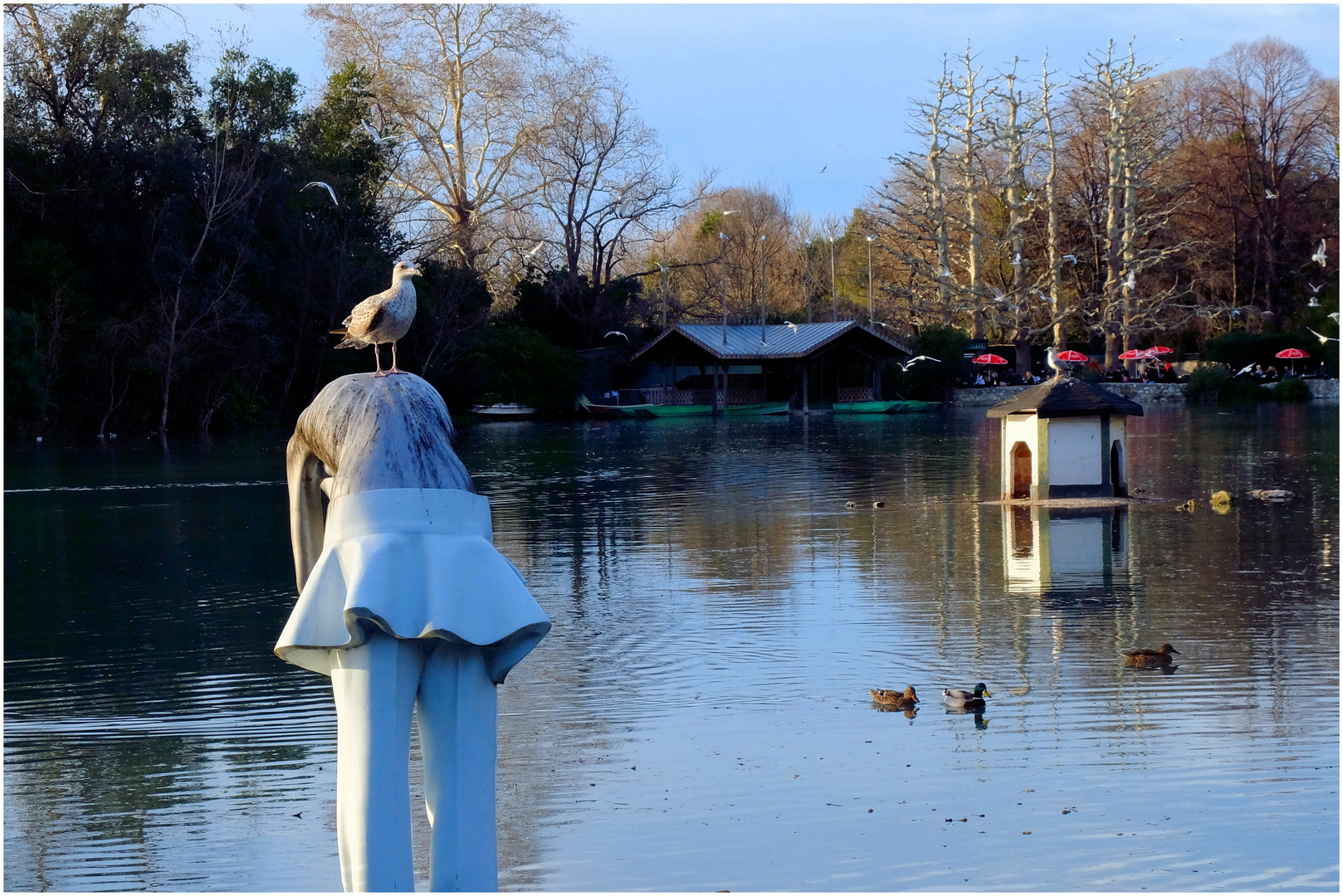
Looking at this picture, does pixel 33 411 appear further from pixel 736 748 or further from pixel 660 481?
pixel 736 748

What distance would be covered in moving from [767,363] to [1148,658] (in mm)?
47656

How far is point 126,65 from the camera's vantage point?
139 feet

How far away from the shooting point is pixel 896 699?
8.05 meters

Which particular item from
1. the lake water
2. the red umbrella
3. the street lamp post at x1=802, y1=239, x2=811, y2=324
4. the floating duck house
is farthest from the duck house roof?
the street lamp post at x1=802, y1=239, x2=811, y2=324

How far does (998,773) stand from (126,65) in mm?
41039

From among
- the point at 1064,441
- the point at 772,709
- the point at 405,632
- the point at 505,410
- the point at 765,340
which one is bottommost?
the point at 772,709

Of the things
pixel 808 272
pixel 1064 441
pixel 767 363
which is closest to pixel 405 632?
pixel 1064 441

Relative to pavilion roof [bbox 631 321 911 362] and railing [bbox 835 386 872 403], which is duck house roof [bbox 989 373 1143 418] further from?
railing [bbox 835 386 872 403]

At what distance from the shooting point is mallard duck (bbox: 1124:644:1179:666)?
8906mm

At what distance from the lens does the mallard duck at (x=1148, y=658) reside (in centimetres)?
891

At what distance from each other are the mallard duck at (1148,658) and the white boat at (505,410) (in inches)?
1770

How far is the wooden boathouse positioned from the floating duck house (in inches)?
1360

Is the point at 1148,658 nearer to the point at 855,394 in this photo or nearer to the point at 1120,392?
the point at 855,394

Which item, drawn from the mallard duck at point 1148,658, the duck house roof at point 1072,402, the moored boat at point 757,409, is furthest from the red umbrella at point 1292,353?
the mallard duck at point 1148,658
